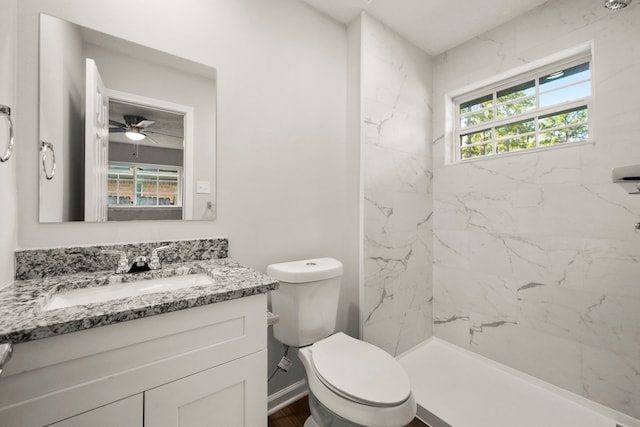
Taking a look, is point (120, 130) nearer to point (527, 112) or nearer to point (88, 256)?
point (88, 256)

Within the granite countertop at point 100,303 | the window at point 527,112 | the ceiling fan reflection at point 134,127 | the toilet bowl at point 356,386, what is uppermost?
the window at point 527,112

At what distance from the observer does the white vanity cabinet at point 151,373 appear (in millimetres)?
652

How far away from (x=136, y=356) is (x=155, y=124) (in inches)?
40.3

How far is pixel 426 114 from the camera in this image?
2.31 meters

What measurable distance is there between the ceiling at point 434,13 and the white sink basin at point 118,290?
1835mm

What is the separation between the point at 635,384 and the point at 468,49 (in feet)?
7.85

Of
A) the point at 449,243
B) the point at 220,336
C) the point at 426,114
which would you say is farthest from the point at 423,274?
the point at 220,336

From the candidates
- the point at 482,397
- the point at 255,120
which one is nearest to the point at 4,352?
the point at 255,120

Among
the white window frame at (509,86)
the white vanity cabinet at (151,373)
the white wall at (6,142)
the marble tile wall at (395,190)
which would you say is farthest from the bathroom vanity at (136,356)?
the white window frame at (509,86)

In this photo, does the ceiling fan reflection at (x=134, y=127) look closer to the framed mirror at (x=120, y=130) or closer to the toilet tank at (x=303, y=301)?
the framed mirror at (x=120, y=130)

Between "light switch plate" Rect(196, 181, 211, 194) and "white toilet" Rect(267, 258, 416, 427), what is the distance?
52 centimetres

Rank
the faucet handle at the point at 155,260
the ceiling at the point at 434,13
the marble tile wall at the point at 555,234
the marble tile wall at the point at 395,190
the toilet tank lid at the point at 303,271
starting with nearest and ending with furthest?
1. the faucet handle at the point at 155,260
2. the toilet tank lid at the point at 303,271
3. the marble tile wall at the point at 555,234
4. the ceiling at the point at 434,13
5. the marble tile wall at the point at 395,190

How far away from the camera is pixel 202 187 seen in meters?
1.38

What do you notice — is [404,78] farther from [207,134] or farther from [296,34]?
[207,134]
